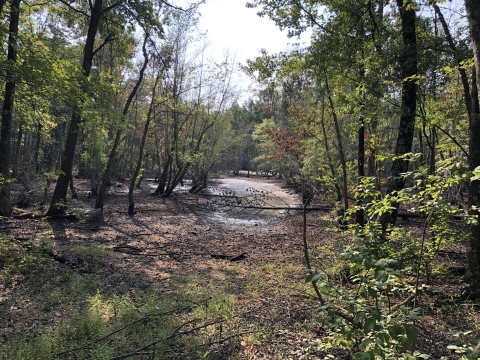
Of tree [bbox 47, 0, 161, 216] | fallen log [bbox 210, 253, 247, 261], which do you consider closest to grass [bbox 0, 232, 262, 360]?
fallen log [bbox 210, 253, 247, 261]

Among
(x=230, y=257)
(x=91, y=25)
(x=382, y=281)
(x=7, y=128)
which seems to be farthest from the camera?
(x=91, y=25)

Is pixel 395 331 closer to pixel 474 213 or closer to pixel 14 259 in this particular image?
pixel 474 213

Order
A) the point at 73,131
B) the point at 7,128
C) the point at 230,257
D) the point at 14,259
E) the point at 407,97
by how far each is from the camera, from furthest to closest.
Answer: the point at 73,131
the point at 7,128
the point at 230,257
the point at 407,97
the point at 14,259

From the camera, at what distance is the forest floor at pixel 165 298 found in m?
3.46

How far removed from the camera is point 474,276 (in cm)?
435

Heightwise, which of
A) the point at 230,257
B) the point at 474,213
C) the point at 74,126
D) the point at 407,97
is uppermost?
the point at 407,97

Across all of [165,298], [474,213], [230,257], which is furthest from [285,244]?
[474,213]

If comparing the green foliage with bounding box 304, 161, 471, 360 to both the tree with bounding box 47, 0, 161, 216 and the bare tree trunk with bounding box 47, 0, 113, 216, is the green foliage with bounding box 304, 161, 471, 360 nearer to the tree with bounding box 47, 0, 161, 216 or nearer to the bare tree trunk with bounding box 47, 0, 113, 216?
the tree with bounding box 47, 0, 161, 216

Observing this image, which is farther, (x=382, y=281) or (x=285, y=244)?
(x=285, y=244)

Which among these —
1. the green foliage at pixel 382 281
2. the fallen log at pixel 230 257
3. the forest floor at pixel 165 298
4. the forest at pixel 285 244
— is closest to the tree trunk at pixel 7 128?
the forest at pixel 285 244

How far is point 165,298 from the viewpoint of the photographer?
5430 mm

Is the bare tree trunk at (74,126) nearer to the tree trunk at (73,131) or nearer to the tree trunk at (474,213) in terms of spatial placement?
the tree trunk at (73,131)

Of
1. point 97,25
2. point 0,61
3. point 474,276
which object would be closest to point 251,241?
point 474,276

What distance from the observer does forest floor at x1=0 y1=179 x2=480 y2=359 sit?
3461mm
